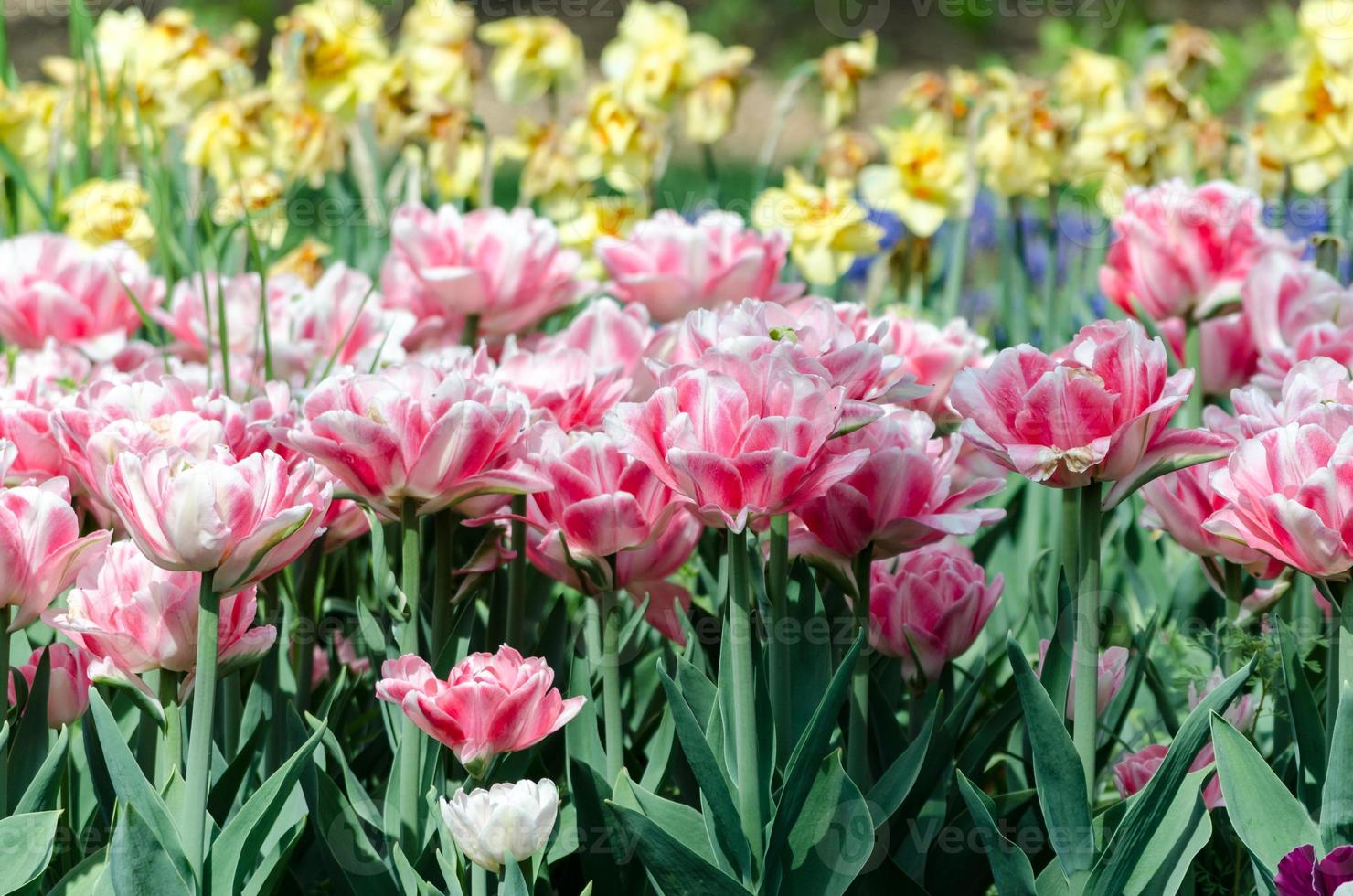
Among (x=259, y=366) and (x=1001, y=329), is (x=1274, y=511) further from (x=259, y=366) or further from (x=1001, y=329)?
(x=1001, y=329)

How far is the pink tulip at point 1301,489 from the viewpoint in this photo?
0.77 m

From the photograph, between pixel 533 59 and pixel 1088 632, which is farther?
pixel 533 59

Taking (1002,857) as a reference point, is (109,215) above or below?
above

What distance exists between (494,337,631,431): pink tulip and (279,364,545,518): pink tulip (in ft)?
0.43

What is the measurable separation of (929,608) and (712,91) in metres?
1.46

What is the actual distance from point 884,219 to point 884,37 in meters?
5.67

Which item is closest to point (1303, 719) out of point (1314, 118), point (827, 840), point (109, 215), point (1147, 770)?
point (1147, 770)

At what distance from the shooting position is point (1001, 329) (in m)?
2.12

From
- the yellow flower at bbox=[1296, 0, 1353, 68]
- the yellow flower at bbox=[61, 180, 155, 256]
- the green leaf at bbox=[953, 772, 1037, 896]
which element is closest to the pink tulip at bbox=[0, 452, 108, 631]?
the green leaf at bbox=[953, 772, 1037, 896]

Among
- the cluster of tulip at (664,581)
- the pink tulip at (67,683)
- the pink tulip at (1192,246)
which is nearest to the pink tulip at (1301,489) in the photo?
the cluster of tulip at (664,581)

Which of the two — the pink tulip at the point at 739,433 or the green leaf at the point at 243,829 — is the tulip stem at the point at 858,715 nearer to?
the pink tulip at the point at 739,433

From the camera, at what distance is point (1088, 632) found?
0.85 meters

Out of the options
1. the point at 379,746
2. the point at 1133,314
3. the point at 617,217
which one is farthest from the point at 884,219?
the point at 379,746

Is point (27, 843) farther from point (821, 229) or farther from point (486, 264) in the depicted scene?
point (821, 229)
